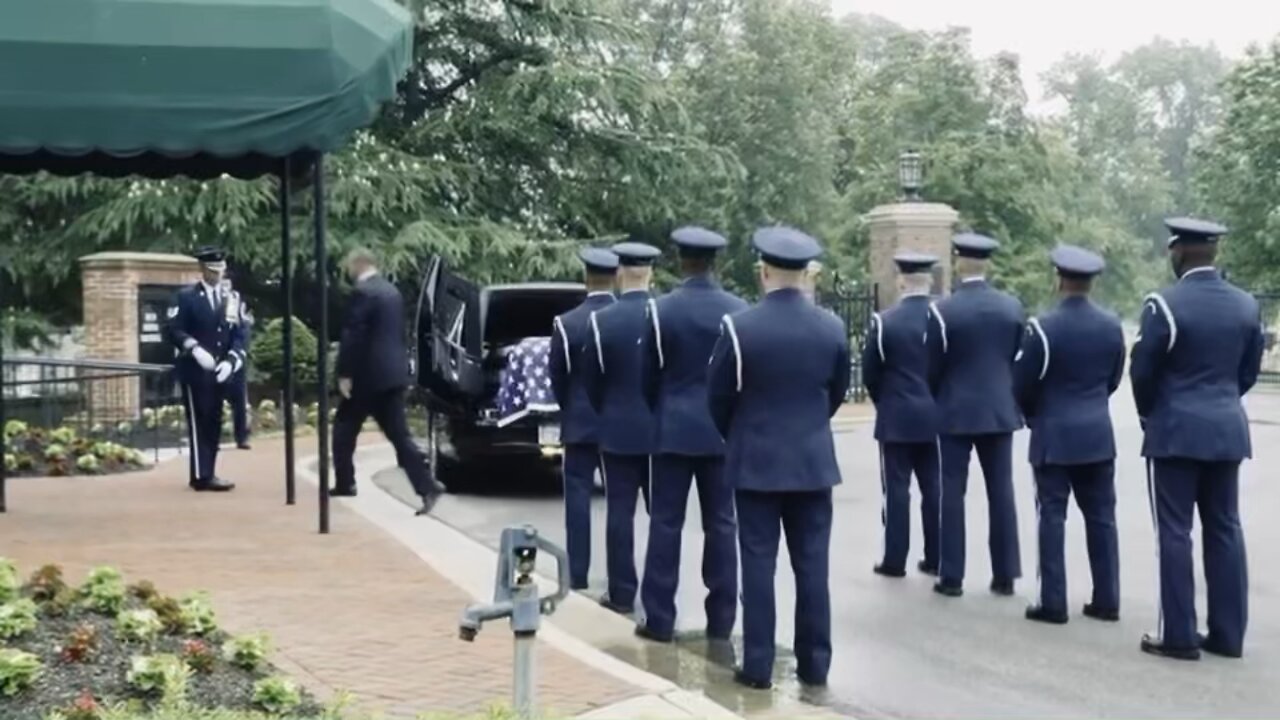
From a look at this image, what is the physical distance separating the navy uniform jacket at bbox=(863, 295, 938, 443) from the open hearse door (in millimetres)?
4814

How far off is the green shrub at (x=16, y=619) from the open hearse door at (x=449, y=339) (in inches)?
289

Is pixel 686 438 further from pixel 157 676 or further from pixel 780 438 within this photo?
pixel 157 676

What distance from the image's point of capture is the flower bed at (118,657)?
5.88m

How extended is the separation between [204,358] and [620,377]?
603cm

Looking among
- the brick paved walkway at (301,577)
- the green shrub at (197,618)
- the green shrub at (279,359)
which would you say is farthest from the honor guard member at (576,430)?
the green shrub at (279,359)

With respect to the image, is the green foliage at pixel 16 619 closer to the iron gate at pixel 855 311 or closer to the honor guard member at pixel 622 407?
the honor guard member at pixel 622 407

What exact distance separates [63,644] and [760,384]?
3054 mm

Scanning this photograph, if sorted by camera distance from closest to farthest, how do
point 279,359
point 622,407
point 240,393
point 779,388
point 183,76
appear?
point 779,388 → point 622,407 → point 183,76 → point 240,393 → point 279,359

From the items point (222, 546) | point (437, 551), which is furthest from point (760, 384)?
point (222, 546)

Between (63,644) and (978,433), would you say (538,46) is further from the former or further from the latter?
(63,644)

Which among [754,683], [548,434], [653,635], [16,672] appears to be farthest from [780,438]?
[548,434]

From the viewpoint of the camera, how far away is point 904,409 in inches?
393

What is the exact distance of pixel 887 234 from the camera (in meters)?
27.2

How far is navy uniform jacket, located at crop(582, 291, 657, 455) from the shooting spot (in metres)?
9.02
